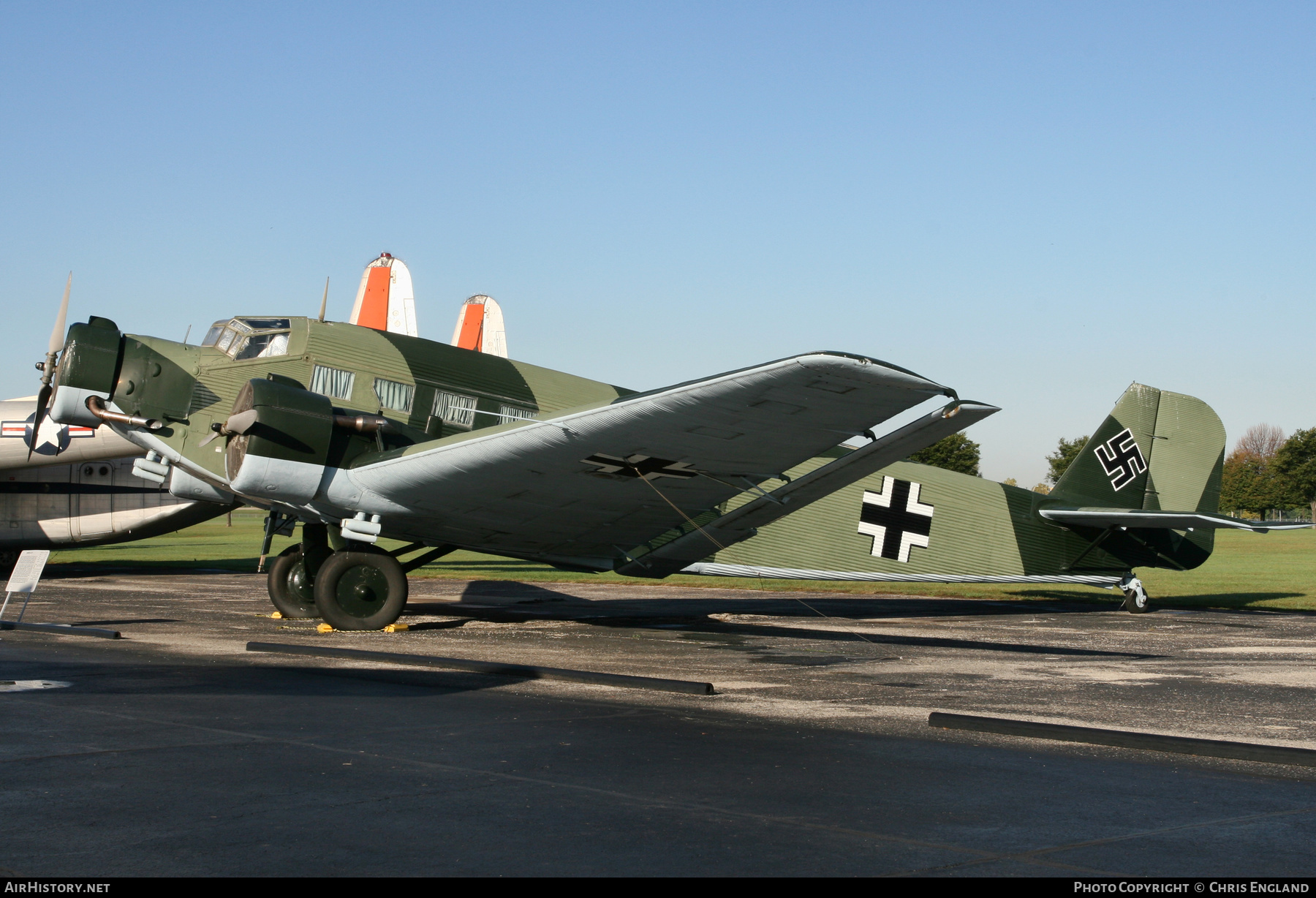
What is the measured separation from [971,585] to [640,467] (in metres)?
19.0

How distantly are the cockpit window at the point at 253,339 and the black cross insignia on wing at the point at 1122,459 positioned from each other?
13568mm

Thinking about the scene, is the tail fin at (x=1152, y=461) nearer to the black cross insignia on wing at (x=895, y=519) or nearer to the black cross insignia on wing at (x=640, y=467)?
the black cross insignia on wing at (x=895, y=519)

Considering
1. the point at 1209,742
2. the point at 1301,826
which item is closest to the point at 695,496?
the point at 1209,742

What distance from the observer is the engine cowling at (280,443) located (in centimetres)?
1226

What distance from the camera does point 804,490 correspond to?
1293 cm

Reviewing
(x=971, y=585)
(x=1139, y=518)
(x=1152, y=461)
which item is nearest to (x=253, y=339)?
(x=1139, y=518)

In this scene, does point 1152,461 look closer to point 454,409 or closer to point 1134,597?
point 1134,597

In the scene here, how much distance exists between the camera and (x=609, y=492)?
496 inches

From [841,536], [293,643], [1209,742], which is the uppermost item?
[841,536]

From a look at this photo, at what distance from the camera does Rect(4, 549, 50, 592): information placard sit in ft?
40.8

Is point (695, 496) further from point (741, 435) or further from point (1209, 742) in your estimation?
point (1209, 742)

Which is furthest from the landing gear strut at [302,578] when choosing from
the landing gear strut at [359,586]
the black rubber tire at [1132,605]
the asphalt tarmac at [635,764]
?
the black rubber tire at [1132,605]

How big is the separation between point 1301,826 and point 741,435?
6217 mm

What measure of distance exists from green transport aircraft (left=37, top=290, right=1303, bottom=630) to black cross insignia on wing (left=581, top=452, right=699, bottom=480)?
33 mm
